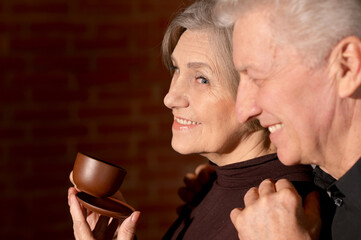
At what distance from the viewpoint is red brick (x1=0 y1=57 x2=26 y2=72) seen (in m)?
2.52

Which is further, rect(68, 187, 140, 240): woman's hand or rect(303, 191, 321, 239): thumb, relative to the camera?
rect(68, 187, 140, 240): woman's hand

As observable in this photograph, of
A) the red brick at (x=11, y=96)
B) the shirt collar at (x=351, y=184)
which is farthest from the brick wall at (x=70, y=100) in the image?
the shirt collar at (x=351, y=184)

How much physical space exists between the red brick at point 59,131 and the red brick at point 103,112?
67 mm

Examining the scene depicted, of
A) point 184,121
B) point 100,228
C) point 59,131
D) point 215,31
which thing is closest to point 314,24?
point 215,31

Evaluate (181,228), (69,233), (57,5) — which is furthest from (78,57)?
(181,228)

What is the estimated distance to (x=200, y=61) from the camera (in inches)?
53.7

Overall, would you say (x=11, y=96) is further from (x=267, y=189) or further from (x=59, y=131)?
(x=267, y=189)

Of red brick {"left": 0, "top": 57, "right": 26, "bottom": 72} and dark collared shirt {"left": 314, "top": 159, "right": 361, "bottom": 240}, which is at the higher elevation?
red brick {"left": 0, "top": 57, "right": 26, "bottom": 72}

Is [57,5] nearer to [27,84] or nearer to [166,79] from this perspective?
[27,84]

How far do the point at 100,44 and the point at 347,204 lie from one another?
1.83 m

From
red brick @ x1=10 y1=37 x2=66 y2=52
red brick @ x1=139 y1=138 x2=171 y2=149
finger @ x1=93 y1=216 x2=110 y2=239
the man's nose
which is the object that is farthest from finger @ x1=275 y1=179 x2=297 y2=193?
red brick @ x1=10 y1=37 x2=66 y2=52

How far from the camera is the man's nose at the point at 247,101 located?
3.40ft

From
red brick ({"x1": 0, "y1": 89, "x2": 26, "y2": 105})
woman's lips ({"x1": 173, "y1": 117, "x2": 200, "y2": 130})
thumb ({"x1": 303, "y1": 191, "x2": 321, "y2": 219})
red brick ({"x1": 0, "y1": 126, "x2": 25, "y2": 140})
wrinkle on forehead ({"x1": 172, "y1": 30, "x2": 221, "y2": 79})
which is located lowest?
red brick ({"x1": 0, "y1": 126, "x2": 25, "y2": 140})

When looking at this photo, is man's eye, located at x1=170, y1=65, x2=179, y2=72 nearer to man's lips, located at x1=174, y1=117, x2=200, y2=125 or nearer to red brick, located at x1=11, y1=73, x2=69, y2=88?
man's lips, located at x1=174, y1=117, x2=200, y2=125
